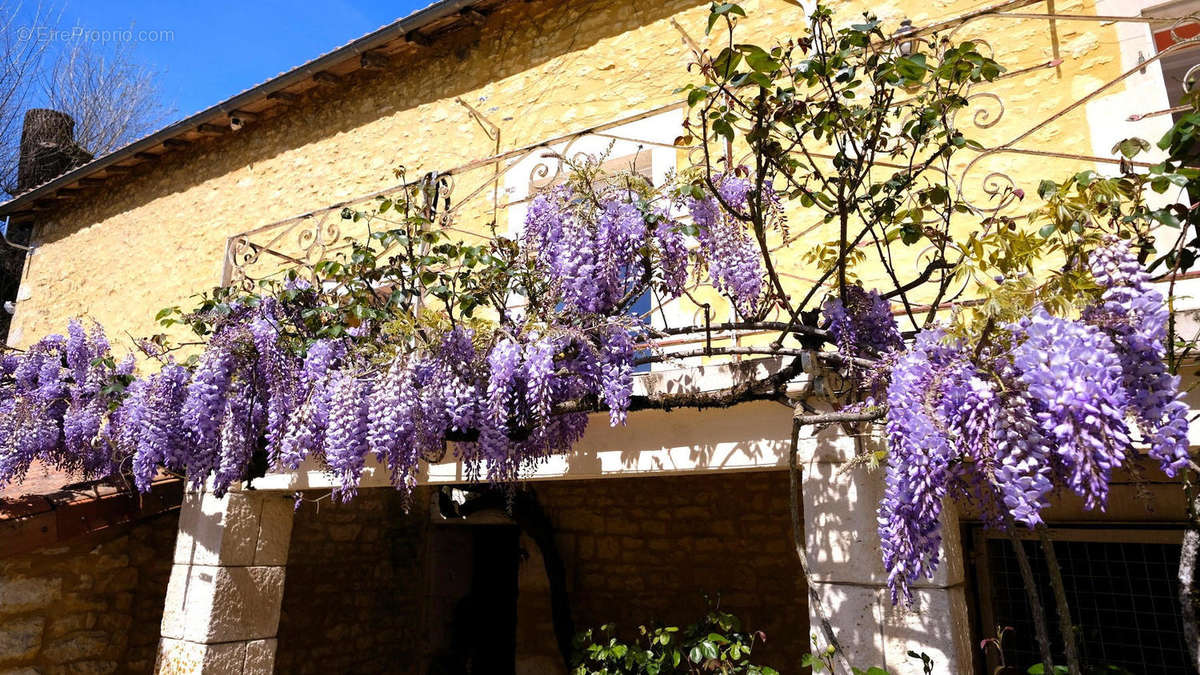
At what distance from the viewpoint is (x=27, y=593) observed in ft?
13.7

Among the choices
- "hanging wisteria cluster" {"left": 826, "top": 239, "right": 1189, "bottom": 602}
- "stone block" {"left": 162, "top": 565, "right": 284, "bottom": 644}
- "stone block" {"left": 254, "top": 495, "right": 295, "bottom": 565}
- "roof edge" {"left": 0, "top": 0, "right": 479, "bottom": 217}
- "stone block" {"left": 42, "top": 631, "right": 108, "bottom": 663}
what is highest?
"roof edge" {"left": 0, "top": 0, "right": 479, "bottom": 217}

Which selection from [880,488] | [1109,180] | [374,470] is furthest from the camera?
[374,470]

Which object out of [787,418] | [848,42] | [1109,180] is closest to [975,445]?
[1109,180]

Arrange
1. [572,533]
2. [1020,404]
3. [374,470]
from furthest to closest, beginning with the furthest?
[572,533]
[374,470]
[1020,404]

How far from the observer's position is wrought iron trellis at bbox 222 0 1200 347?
2.74m

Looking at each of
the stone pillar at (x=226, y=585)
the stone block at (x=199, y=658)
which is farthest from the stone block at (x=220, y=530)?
the stone block at (x=199, y=658)

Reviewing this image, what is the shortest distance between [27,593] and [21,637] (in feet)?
0.75

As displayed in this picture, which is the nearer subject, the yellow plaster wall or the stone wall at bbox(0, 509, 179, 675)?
the yellow plaster wall

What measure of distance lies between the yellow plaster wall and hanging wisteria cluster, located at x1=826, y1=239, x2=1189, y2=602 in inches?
94.7

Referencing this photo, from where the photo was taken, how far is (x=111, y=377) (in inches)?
164

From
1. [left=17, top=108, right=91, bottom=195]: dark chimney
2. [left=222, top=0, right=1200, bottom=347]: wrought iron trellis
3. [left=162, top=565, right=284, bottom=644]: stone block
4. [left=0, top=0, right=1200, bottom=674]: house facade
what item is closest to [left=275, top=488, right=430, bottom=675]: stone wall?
[left=0, top=0, right=1200, bottom=674]: house facade

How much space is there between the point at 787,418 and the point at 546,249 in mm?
1075

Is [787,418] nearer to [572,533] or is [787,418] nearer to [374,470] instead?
[374,470]

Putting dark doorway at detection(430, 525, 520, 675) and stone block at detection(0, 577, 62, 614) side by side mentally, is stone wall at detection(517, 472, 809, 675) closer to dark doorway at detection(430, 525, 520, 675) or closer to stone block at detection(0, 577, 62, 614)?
dark doorway at detection(430, 525, 520, 675)
